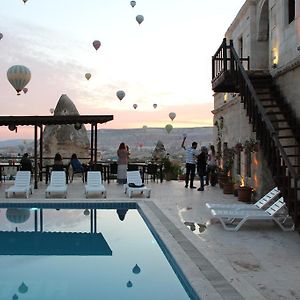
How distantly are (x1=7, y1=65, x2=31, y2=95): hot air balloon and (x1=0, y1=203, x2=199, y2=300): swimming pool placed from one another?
9.82 m

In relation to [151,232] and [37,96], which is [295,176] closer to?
[151,232]

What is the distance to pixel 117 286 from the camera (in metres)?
6.55

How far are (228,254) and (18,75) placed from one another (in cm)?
1632

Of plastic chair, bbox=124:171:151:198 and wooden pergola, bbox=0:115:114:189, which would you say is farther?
wooden pergola, bbox=0:115:114:189

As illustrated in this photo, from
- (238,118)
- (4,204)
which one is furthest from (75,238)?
(238,118)

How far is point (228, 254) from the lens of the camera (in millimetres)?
7402

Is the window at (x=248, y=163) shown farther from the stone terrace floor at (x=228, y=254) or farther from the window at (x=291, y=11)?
the window at (x=291, y=11)

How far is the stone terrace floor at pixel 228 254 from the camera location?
5605mm

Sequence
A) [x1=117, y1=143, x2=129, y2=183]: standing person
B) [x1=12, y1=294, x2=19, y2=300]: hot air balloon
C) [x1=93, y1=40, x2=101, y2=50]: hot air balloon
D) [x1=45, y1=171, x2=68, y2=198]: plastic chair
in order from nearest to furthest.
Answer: [x1=12, y1=294, x2=19, y2=300]: hot air balloon
[x1=45, y1=171, x2=68, y2=198]: plastic chair
[x1=117, y1=143, x2=129, y2=183]: standing person
[x1=93, y1=40, x2=101, y2=50]: hot air balloon

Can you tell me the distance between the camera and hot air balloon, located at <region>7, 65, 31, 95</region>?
21.1 m

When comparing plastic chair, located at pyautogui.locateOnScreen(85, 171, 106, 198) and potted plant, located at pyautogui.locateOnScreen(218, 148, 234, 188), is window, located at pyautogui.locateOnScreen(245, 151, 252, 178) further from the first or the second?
plastic chair, located at pyautogui.locateOnScreen(85, 171, 106, 198)

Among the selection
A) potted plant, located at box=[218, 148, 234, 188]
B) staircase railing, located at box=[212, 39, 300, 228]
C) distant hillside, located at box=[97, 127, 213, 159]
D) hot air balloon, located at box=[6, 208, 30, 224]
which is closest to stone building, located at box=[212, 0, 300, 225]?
staircase railing, located at box=[212, 39, 300, 228]

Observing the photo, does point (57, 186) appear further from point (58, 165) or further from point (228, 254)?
point (228, 254)

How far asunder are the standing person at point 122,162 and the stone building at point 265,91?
404cm
